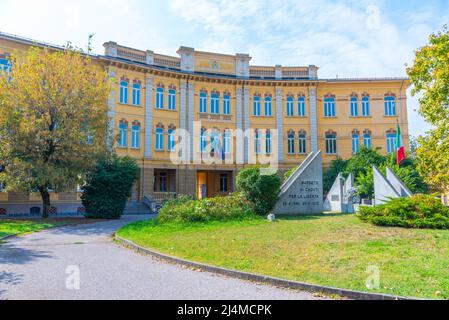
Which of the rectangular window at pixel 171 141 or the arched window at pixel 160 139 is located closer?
the arched window at pixel 160 139

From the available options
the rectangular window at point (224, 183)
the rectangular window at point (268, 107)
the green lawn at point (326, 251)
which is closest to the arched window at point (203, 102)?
the rectangular window at point (268, 107)

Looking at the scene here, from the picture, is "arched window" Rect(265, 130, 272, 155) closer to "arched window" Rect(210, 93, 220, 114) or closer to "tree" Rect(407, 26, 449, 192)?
"arched window" Rect(210, 93, 220, 114)

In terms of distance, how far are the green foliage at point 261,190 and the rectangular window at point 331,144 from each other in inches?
773

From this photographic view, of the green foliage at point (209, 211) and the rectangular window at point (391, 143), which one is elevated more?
the rectangular window at point (391, 143)

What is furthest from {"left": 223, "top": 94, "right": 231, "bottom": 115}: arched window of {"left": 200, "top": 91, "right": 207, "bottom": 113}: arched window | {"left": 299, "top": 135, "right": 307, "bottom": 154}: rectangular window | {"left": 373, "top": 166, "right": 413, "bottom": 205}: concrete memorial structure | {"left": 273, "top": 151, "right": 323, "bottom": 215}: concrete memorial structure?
{"left": 373, "top": 166, "right": 413, "bottom": 205}: concrete memorial structure

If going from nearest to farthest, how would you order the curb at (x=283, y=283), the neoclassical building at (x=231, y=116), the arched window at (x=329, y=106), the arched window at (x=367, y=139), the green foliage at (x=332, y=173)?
the curb at (x=283, y=283)
the green foliage at (x=332, y=173)
the neoclassical building at (x=231, y=116)
the arched window at (x=367, y=139)
the arched window at (x=329, y=106)

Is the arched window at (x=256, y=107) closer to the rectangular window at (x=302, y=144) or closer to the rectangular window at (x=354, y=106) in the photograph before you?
the rectangular window at (x=302, y=144)

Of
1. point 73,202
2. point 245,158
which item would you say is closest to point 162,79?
point 245,158

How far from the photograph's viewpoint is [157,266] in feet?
28.2

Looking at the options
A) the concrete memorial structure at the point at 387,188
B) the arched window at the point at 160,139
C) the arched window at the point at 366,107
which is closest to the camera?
the concrete memorial structure at the point at 387,188

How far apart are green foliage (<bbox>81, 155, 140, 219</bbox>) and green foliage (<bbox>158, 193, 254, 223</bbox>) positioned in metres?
5.27

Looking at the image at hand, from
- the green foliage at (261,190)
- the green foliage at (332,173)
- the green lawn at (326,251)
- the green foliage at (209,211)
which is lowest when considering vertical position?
the green lawn at (326,251)

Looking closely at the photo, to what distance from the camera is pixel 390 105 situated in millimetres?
36875

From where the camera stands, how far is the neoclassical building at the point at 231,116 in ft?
107
